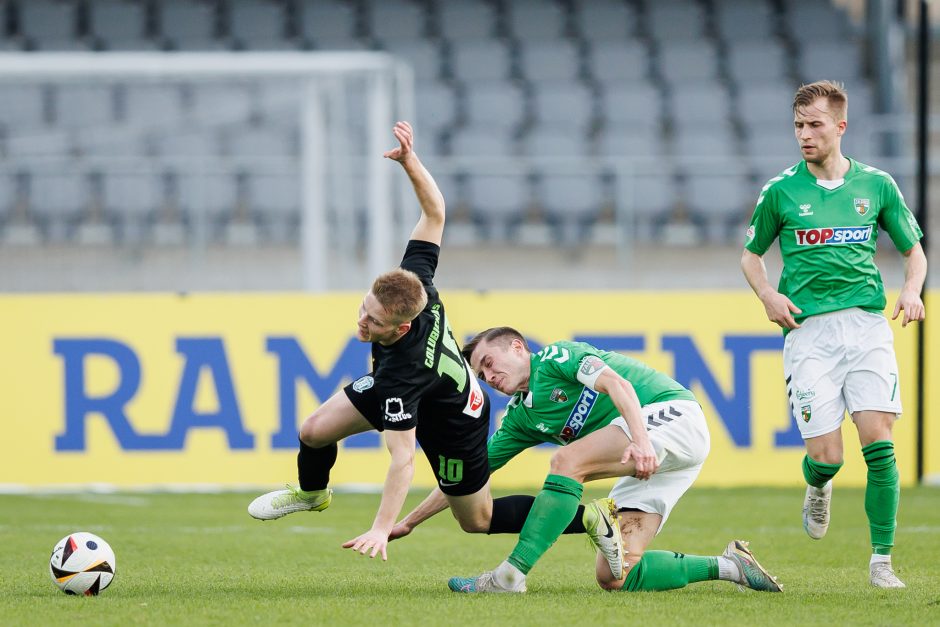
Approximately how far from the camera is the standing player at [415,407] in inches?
214

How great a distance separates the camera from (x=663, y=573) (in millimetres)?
5809

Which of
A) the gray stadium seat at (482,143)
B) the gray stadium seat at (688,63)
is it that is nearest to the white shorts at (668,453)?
the gray stadium seat at (482,143)

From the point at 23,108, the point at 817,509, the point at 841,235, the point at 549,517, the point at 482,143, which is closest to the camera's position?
the point at 549,517

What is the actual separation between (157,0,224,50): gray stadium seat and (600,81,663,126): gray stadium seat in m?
5.12

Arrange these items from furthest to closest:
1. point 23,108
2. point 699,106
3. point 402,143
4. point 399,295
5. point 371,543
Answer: point 699,106, point 23,108, point 402,143, point 399,295, point 371,543

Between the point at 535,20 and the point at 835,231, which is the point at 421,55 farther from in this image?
the point at 835,231

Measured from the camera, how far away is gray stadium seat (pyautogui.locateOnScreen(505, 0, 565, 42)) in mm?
18469

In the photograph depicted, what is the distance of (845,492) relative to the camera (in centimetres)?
1047

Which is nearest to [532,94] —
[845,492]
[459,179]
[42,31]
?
[459,179]

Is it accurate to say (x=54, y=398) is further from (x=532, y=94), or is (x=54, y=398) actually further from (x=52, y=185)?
(x=532, y=94)

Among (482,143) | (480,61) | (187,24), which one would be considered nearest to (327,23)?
(187,24)

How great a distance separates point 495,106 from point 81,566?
11911mm

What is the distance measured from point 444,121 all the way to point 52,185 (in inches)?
211

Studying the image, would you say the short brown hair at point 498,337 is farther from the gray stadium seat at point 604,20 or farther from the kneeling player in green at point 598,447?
the gray stadium seat at point 604,20
